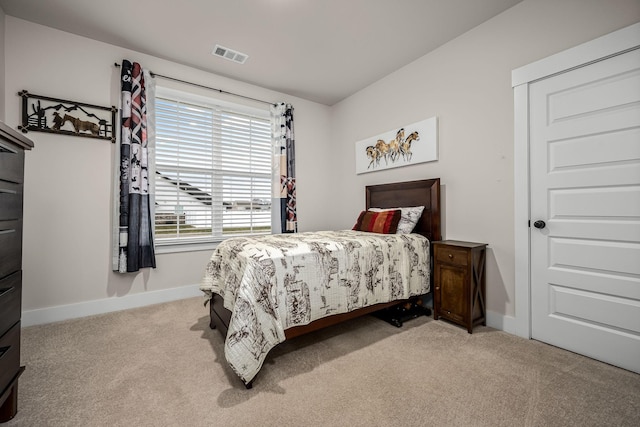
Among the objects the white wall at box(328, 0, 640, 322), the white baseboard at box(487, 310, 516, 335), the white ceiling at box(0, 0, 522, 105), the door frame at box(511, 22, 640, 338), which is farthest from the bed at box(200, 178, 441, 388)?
the white ceiling at box(0, 0, 522, 105)

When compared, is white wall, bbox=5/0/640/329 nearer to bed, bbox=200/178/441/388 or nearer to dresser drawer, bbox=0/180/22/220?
bed, bbox=200/178/441/388

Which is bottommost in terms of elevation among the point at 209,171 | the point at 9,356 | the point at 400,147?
the point at 9,356

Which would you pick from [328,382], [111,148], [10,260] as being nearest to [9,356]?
[10,260]

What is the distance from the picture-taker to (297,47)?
2.84 meters

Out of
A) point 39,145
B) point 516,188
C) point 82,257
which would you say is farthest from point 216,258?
point 516,188

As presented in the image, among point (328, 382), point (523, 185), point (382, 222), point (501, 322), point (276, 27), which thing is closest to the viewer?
point (328, 382)

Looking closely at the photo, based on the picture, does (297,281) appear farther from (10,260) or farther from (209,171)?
(209,171)

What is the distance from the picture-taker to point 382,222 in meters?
2.83

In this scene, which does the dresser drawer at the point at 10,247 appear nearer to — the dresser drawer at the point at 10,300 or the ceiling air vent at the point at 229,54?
the dresser drawer at the point at 10,300

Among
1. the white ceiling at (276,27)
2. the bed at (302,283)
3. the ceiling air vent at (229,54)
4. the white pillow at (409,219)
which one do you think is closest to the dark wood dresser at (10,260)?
the bed at (302,283)

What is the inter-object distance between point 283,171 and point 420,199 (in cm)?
186

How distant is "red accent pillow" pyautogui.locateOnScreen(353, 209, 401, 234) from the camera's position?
2.77 metres

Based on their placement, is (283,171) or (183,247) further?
(283,171)

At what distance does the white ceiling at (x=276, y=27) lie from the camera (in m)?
2.24
